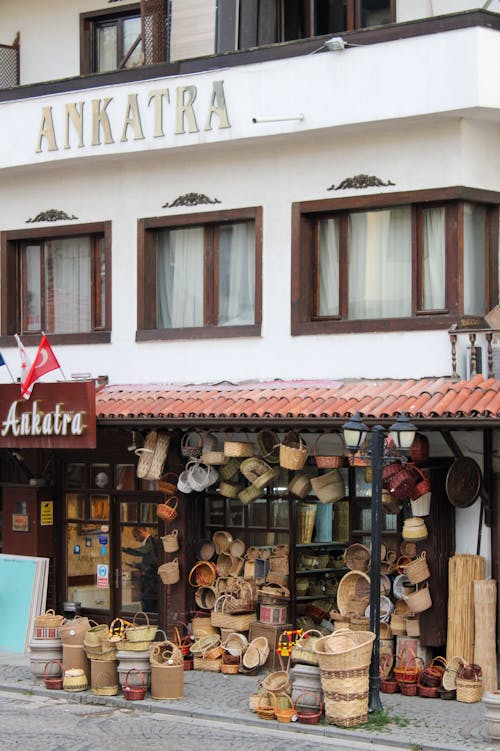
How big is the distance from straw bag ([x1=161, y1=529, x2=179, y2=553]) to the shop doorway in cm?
89

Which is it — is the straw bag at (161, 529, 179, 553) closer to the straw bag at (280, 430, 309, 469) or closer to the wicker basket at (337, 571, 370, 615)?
the straw bag at (280, 430, 309, 469)

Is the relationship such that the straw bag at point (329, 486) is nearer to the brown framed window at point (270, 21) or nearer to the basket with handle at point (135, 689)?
the basket with handle at point (135, 689)

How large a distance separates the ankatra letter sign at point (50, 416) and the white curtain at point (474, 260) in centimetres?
505

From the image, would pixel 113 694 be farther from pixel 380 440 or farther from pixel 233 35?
pixel 233 35

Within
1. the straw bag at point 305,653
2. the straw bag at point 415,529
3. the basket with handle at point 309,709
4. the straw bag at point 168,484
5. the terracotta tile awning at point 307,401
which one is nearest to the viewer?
the basket with handle at point 309,709

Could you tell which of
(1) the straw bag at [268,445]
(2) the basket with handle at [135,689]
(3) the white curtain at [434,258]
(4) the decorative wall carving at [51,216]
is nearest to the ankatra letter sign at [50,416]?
(1) the straw bag at [268,445]

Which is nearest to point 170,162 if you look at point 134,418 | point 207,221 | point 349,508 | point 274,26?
point 207,221

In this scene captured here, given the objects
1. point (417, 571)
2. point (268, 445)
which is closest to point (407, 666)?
point (417, 571)

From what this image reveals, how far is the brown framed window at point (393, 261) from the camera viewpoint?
1700cm

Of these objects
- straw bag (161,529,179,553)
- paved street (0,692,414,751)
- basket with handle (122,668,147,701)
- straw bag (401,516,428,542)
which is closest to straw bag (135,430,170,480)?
straw bag (161,529,179,553)

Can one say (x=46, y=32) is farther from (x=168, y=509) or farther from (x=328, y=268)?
(x=168, y=509)

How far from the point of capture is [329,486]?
17.3 metres

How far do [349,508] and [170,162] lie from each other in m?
5.49

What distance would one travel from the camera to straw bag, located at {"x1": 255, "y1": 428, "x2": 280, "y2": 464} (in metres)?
17.8
